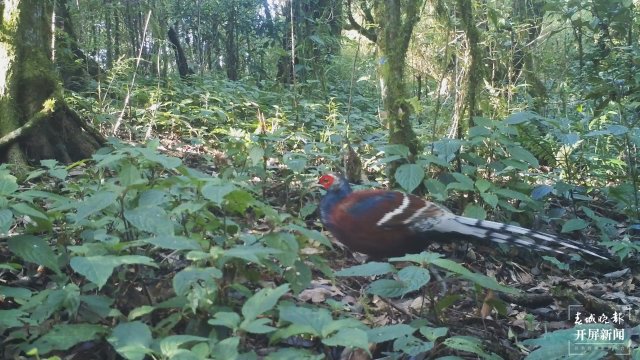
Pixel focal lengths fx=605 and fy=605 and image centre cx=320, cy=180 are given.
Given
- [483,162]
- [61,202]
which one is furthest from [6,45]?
[483,162]

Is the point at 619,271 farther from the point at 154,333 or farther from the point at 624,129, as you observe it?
the point at 154,333

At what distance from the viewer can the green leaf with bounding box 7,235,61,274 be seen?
93.1 inches

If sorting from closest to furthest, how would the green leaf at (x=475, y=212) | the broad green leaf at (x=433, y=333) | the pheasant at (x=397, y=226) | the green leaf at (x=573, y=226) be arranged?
the broad green leaf at (x=433, y=333) < the pheasant at (x=397, y=226) < the green leaf at (x=475, y=212) < the green leaf at (x=573, y=226)

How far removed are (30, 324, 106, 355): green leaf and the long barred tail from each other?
209 centimetres

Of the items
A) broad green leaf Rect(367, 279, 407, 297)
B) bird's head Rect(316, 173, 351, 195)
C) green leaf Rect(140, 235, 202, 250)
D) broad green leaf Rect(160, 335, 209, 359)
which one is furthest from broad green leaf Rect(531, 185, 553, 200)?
broad green leaf Rect(160, 335, 209, 359)

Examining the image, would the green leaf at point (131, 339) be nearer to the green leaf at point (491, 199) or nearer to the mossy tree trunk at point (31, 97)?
the green leaf at point (491, 199)

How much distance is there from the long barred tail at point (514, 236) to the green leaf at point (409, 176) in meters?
0.57

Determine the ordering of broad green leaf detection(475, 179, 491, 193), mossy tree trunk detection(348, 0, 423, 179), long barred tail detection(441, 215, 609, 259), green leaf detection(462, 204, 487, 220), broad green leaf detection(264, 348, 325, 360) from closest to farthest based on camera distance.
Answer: broad green leaf detection(264, 348, 325, 360), long barred tail detection(441, 215, 609, 259), green leaf detection(462, 204, 487, 220), broad green leaf detection(475, 179, 491, 193), mossy tree trunk detection(348, 0, 423, 179)

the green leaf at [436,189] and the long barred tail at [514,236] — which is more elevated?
the green leaf at [436,189]

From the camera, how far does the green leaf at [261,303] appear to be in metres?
2.06

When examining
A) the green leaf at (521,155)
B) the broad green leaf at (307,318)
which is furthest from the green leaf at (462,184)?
the broad green leaf at (307,318)

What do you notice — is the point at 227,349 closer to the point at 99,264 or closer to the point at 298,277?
the point at 99,264

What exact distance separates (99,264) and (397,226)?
1.90m

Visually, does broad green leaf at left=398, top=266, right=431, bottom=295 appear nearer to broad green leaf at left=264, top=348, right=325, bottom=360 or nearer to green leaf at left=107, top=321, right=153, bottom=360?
broad green leaf at left=264, top=348, right=325, bottom=360
